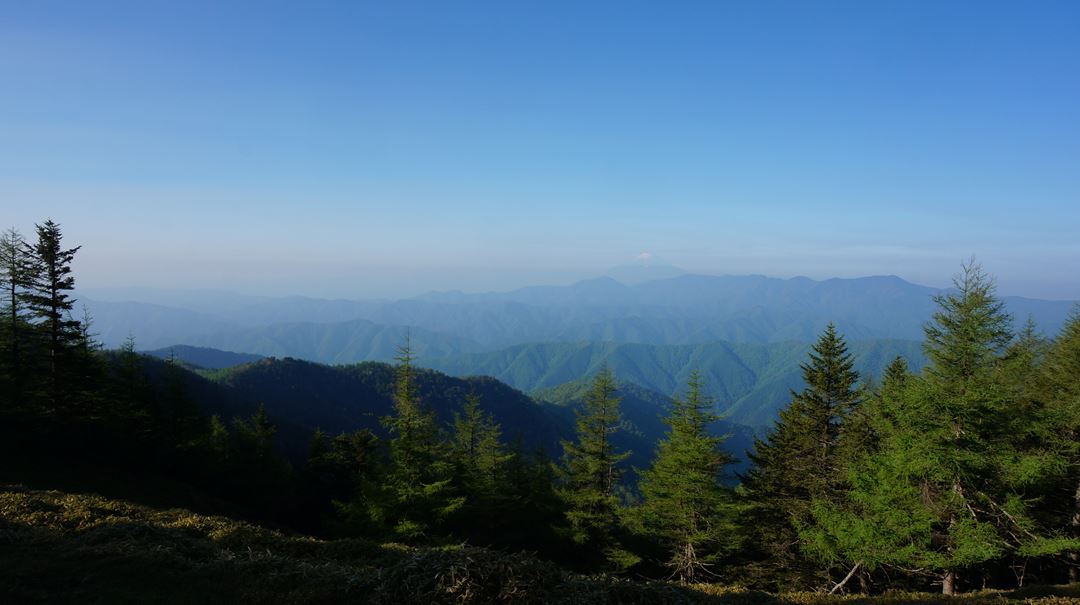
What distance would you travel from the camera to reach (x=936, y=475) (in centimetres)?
1628

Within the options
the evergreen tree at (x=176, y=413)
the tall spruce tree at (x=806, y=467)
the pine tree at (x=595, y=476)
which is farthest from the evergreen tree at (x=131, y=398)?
the tall spruce tree at (x=806, y=467)

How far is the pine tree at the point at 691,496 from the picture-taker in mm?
24938

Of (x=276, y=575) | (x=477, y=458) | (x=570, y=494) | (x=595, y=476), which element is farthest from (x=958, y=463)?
(x=477, y=458)

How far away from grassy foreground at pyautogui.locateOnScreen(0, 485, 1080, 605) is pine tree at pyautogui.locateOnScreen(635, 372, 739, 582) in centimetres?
1183

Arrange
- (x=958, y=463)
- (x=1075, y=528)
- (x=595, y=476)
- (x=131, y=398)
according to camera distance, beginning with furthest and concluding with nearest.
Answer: (x=131, y=398)
(x=595, y=476)
(x=1075, y=528)
(x=958, y=463)

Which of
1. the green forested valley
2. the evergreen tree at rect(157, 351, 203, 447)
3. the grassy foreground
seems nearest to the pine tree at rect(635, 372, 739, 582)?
the green forested valley

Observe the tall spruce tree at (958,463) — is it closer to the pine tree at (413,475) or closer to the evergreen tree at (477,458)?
the pine tree at (413,475)

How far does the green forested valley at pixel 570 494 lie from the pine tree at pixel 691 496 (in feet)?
0.49

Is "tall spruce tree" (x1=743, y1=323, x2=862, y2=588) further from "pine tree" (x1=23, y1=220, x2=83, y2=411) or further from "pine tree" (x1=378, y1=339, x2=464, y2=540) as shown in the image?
"pine tree" (x1=23, y1=220, x2=83, y2=411)

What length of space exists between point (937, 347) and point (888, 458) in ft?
14.5

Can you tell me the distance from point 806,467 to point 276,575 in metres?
26.7

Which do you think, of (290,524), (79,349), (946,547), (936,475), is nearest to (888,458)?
(936,475)

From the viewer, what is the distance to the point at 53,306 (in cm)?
2833

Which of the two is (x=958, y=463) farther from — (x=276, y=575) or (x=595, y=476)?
(x=276, y=575)
